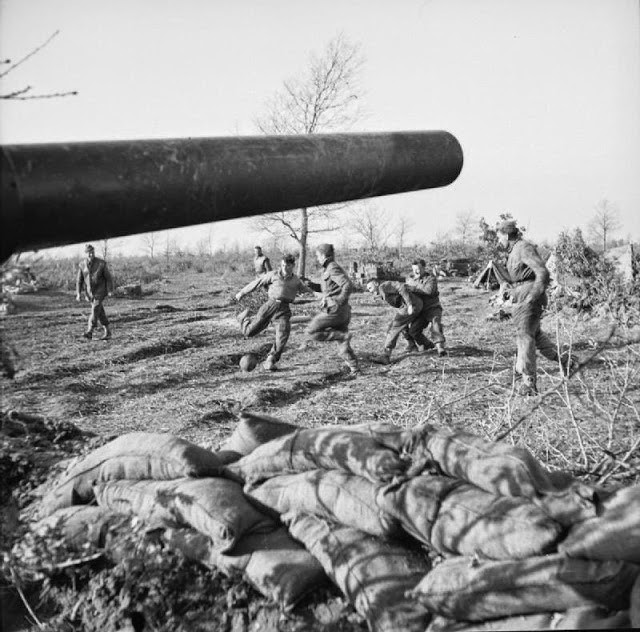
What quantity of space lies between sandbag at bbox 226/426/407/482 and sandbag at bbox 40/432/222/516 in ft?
0.77

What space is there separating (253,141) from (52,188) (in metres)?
0.64

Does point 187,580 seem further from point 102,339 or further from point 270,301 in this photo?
point 102,339

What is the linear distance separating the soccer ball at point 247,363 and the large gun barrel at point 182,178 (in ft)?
28.8

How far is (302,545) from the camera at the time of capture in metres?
3.37

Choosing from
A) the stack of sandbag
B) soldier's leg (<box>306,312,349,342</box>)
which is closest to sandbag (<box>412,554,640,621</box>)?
the stack of sandbag

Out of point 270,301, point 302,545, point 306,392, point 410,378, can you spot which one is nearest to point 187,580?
point 302,545

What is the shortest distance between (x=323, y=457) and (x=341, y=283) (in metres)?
7.34

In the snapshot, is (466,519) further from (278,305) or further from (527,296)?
(278,305)

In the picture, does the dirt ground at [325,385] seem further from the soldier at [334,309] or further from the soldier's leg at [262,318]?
the soldier's leg at [262,318]

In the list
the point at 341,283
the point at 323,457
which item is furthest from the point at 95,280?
the point at 323,457

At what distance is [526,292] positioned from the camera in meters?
8.46

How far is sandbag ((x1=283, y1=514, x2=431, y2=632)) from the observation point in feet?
9.23

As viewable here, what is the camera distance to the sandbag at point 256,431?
13.4ft

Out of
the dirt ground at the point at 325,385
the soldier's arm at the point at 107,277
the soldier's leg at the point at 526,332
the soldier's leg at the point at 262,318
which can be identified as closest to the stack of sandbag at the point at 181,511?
the dirt ground at the point at 325,385
